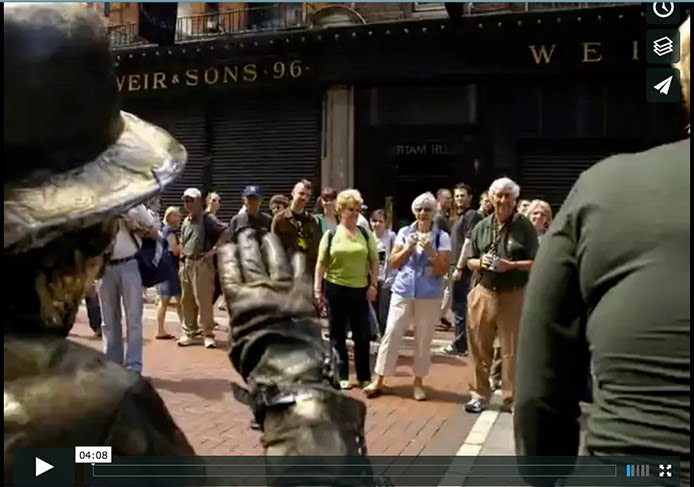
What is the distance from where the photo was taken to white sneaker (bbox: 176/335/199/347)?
6.77 meters

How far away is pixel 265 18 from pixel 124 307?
26.5ft

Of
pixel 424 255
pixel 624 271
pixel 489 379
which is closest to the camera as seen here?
pixel 624 271

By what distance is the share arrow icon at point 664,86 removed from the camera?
2.21 m

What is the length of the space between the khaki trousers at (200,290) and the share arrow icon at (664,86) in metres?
4.68

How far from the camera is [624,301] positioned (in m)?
1.09

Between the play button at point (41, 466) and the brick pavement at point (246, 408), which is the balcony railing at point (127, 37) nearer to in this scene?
the brick pavement at point (246, 408)

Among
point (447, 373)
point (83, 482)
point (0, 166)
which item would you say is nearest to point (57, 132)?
point (0, 166)

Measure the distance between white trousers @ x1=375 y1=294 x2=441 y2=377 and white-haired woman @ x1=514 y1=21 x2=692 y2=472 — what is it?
3.78 m

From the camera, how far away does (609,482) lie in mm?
1167

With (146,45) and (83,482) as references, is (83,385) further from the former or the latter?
(146,45)

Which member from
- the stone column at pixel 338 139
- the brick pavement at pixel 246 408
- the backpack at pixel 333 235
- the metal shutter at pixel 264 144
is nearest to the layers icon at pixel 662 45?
the brick pavement at pixel 246 408

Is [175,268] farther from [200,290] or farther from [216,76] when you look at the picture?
[216,76]

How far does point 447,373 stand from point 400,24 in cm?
647

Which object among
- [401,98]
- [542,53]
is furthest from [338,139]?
[542,53]
